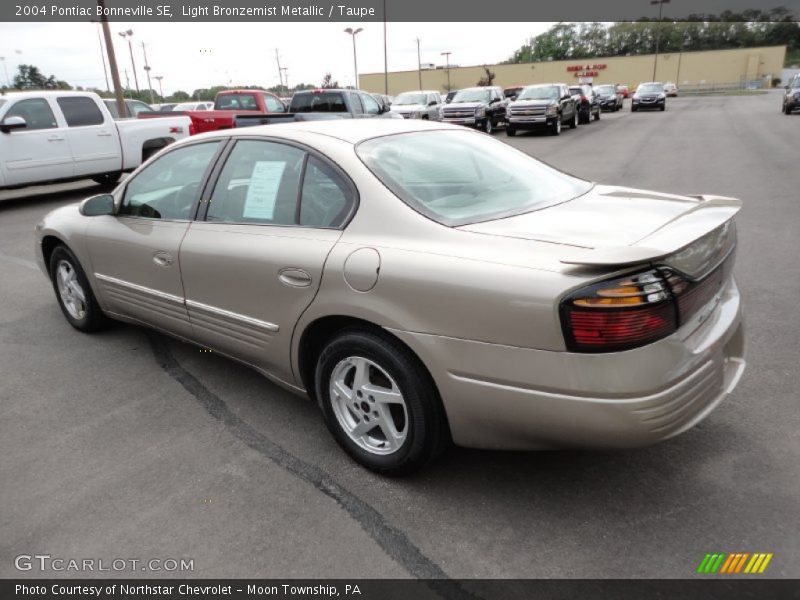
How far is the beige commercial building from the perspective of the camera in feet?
269

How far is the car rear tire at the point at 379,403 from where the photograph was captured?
2.56 meters

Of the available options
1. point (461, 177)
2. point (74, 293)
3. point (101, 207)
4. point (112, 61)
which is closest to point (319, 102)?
→ point (112, 61)

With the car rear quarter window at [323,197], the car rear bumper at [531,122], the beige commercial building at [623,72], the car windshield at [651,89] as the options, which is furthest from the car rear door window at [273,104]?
the beige commercial building at [623,72]

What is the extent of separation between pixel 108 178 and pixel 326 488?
12.2 metres

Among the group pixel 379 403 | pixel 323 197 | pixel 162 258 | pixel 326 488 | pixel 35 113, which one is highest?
pixel 35 113

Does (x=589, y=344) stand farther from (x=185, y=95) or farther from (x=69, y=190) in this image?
(x=185, y=95)

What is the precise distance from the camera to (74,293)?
4.76m

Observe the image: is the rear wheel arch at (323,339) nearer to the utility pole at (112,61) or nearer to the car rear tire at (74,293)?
the car rear tire at (74,293)

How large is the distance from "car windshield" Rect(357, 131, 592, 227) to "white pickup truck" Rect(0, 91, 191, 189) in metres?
9.73

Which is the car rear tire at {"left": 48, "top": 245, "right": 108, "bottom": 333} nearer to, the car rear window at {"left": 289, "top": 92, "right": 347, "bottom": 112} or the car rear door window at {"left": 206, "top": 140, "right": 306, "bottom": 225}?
the car rear door window at {"left": 206, "top": 140, "right": 306, "bottom": 225}

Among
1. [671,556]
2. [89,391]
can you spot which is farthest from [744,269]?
[89,391]

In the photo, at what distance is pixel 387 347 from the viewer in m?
2.59

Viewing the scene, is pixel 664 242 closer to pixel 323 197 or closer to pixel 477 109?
pixel 323 197
